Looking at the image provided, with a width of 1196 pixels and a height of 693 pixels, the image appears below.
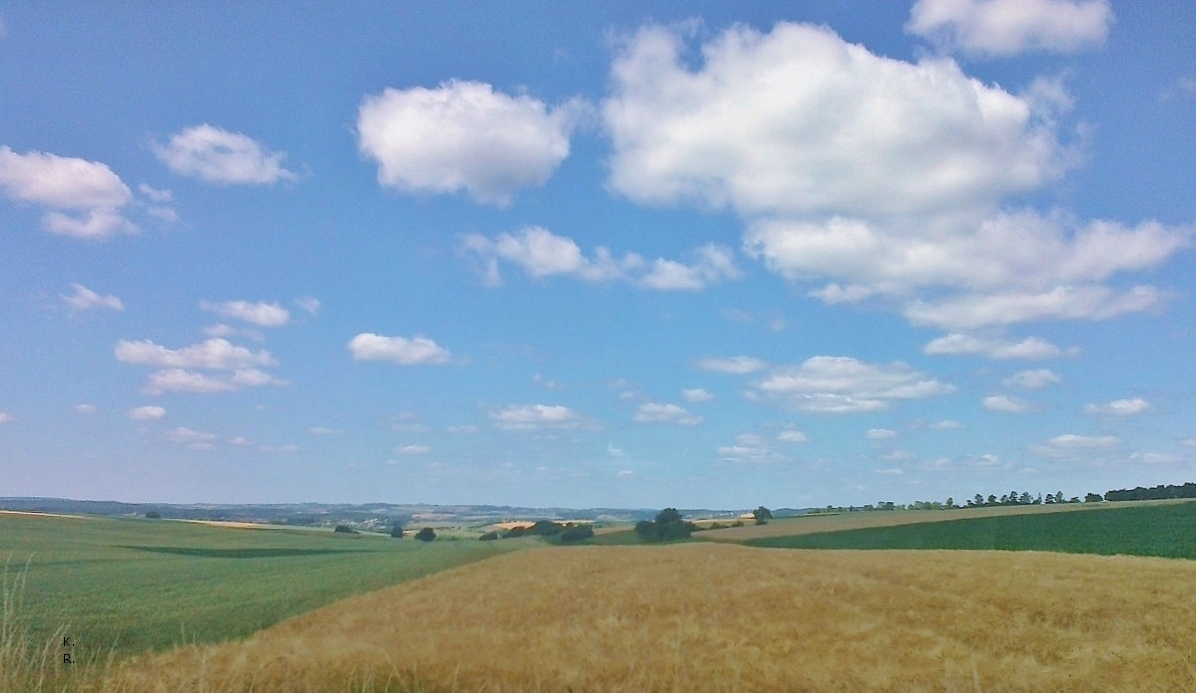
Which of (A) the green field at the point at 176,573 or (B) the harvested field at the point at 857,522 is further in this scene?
(B) the harvested field at the point at 857,522

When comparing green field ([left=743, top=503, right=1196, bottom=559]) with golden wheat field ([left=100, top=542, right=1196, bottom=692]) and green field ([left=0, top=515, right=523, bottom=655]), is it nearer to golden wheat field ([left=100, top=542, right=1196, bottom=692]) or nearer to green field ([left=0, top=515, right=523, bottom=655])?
golden wheat field ([left=100, top=542, right=1196, bottom=692])

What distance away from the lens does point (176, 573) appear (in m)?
23.5

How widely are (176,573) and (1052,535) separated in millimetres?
48866

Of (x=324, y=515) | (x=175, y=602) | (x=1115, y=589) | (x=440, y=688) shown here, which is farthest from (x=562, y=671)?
(x=324, y=515)

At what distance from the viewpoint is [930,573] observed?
25141 mm

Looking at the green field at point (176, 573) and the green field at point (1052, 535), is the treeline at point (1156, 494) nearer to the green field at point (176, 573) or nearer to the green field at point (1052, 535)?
the green field at point (1052, 535)

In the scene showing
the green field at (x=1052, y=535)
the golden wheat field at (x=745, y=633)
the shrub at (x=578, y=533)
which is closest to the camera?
the golden wheat field at (x=745, y=633)

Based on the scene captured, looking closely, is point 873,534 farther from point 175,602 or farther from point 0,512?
point 0,512

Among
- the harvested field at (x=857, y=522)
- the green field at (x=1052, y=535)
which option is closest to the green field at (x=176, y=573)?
the harvested field at (x=857, y=522)

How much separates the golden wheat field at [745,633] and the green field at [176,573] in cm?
152

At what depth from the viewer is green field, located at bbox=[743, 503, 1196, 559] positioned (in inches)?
1637

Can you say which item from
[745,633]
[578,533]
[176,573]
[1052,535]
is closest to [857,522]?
[1052,535]

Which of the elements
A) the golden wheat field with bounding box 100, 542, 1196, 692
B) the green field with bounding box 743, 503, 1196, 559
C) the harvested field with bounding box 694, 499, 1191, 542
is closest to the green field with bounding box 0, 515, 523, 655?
the golden wheat field with bounding box 100, 542, 1196, 692

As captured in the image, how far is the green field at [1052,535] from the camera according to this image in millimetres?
41575
